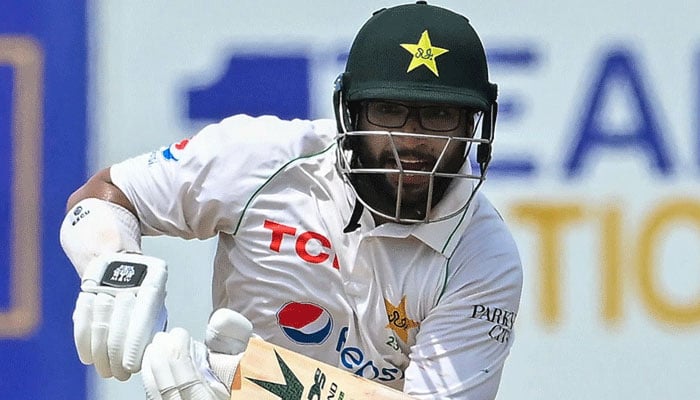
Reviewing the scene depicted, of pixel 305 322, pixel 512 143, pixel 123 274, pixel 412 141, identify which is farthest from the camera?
pixel 512 143

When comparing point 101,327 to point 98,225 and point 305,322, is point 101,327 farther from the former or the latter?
point 305,322

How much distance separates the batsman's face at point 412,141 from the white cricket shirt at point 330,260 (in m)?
0.07

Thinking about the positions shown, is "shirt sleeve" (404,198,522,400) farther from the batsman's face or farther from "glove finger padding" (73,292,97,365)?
"glove finger padding" (73,292,97,365)

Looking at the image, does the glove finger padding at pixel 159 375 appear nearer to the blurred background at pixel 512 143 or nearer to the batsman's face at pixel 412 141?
the batsman's face at pixel 412 141

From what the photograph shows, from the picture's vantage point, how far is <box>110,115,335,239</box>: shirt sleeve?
6.46ft

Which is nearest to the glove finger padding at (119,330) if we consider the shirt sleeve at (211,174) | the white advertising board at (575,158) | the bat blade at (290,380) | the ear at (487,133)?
the bat blade at (290,380)

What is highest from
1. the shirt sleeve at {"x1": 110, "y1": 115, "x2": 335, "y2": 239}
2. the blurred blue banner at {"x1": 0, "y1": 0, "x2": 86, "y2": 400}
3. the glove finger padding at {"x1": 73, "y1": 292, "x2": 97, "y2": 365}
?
the shirt sleeve at {"x1": 110, "y1": 115, "x2": 335, "y2": 239}

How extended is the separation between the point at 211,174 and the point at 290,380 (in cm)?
38

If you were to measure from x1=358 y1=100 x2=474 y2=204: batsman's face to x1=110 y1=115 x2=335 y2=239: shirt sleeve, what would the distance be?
0.13 m

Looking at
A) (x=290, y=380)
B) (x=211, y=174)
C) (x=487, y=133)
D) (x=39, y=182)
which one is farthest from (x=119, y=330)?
(x=39, y=182)

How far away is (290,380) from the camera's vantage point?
173 cm

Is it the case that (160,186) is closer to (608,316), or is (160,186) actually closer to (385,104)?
(385,104)

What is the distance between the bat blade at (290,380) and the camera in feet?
5.59

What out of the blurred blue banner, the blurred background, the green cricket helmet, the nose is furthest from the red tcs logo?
the blurred blue banner
